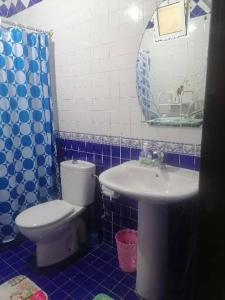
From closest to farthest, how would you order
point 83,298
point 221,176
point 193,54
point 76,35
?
1. point 221,176
2. point 193,54
3. point 83,298
4. point 76,35

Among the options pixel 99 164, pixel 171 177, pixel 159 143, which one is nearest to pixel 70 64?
pixel 99 164

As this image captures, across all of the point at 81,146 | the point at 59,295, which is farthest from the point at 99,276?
the point at 81,146

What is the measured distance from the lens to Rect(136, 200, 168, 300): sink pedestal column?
1367 millimetres

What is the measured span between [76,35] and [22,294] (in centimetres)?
195

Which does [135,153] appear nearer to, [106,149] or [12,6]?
[106,149]

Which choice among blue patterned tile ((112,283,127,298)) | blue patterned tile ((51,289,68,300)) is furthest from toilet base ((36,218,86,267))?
blue patterned tile ((112,283,127,298))

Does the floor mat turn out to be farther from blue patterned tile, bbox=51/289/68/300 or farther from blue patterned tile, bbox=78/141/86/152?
blue patterned tile, bbox=78/141/86/152

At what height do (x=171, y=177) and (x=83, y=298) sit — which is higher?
(x=171, y=177)

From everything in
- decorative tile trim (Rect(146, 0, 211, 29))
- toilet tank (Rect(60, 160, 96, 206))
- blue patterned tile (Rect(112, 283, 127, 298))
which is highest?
decorative tile trim (Rect(146, 0, 211, 29))

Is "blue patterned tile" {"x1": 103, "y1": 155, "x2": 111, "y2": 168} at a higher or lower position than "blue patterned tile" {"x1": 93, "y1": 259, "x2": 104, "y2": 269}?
higher

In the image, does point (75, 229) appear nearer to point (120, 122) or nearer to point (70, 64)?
point (120, 122)

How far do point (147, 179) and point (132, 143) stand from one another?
0.33m

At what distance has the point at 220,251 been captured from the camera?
74cm

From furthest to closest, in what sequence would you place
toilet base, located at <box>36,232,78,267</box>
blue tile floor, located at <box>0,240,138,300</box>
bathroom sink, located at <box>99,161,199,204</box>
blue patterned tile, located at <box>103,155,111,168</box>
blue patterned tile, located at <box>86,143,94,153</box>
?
blue patterned tile, located at <box>86,143,94,153</box>, blue patterned tile, located at <box>103,155,111,168</box>, toilet base, located at <box>36,232,78,267</box>, blue tile floor, located at <box>0,240,138,300</box>, bathroom sink, located at <box>99,161,199,204</box>
